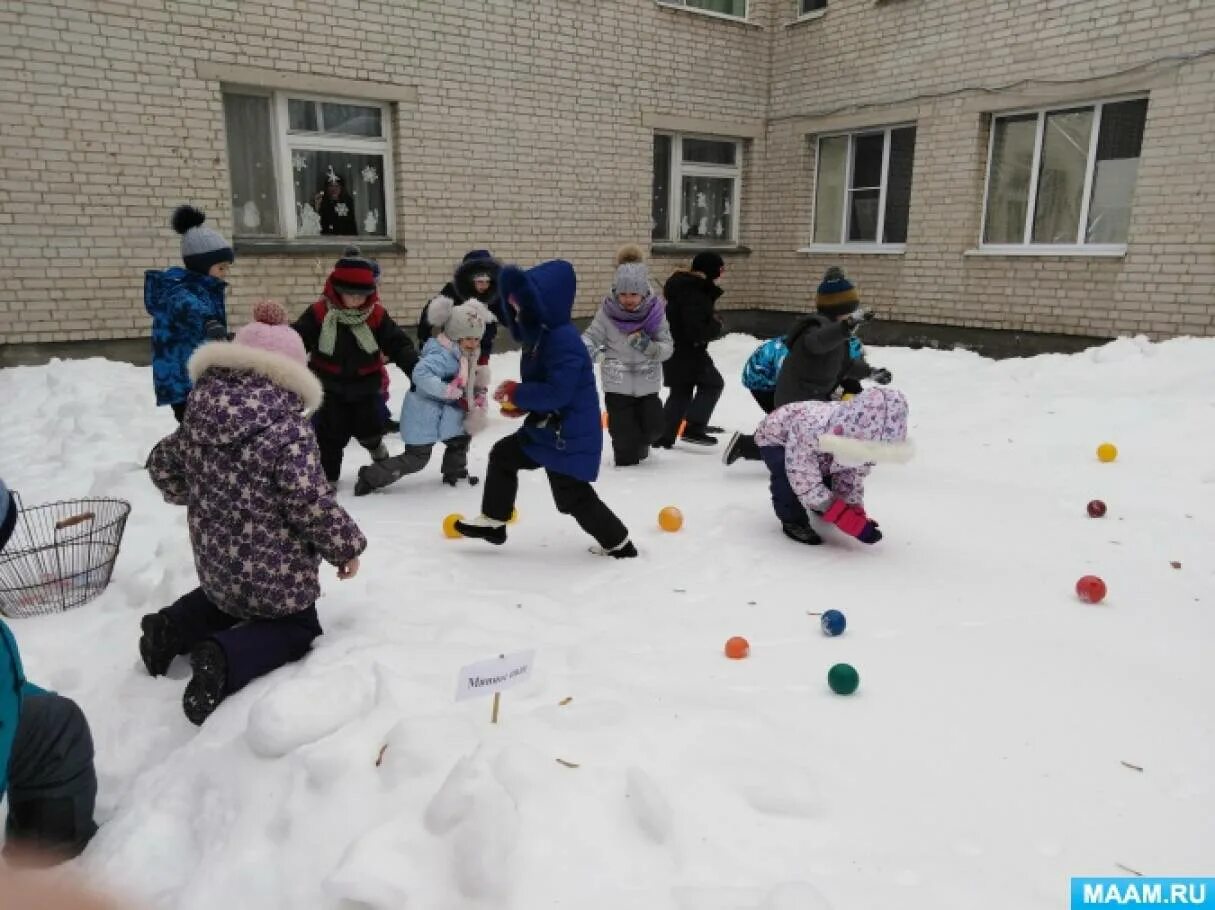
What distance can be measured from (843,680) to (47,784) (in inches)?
99.1

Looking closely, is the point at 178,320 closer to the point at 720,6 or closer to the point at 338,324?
the point at 338,324

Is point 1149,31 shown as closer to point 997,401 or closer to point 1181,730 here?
point 997,401

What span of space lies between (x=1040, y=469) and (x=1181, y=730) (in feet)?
12.5

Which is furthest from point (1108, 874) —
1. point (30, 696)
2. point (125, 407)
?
point (125, 407)

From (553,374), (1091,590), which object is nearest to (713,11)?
(553,374)

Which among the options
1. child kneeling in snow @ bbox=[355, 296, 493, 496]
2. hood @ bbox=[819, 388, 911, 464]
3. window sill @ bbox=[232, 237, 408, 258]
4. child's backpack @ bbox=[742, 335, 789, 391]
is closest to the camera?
hood @ bbox=[819, 388, 911, 464]

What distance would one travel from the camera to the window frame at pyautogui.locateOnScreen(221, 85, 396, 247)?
32.9 ft

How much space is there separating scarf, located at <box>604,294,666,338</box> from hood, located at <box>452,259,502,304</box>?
0.99m

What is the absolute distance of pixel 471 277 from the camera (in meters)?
6.64

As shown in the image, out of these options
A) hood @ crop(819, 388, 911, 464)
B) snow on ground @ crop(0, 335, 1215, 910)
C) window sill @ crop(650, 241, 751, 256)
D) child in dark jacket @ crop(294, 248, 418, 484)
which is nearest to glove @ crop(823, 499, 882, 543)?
snow on ground @ crop(0, 335, 1215, 910)

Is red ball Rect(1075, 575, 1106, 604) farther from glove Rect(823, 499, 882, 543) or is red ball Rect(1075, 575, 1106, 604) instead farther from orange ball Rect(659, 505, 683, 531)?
orange ball Rect(659, 505, 683, 531)

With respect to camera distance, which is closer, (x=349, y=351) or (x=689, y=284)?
(x=349, y=351)

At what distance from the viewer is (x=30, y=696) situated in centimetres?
252

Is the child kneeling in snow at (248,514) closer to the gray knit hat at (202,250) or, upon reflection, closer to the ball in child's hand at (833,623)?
the ball in child's hand at (833,623)
